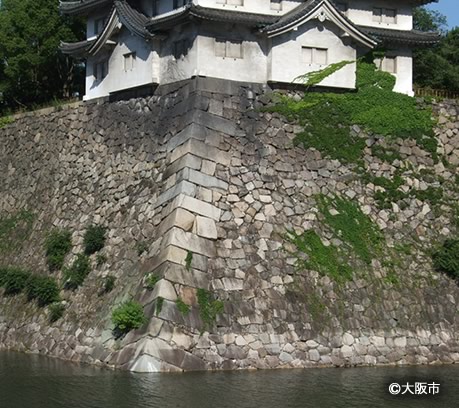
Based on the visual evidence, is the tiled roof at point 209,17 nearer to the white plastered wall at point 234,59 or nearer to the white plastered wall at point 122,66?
the white plastered wall at point 234,59

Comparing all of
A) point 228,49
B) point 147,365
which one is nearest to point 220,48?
point 228,49

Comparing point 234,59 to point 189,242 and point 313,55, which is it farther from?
point 189,242

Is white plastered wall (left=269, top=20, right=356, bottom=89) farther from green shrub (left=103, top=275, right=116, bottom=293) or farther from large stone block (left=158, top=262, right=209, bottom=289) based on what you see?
green shrub (left=103, top=275, right=116, bottom=293)

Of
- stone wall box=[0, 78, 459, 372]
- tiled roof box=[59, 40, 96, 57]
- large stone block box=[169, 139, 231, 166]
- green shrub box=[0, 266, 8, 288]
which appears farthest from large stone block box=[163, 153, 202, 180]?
tiled roof box=[59, 40, 96, 57]

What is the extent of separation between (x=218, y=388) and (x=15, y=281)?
15.6 metres

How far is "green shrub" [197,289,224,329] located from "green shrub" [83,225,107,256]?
265 inches

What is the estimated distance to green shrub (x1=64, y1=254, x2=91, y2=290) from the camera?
131 feet

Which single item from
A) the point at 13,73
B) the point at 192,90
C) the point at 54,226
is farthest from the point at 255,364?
the point at 13,73

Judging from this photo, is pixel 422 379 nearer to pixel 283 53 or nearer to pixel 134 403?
pixel 134 403

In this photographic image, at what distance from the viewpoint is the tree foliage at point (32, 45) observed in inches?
2240

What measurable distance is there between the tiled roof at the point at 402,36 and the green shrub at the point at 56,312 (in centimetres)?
1645

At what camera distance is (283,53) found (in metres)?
40.8

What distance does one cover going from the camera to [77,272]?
1577 inches

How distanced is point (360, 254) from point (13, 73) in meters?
27.0
